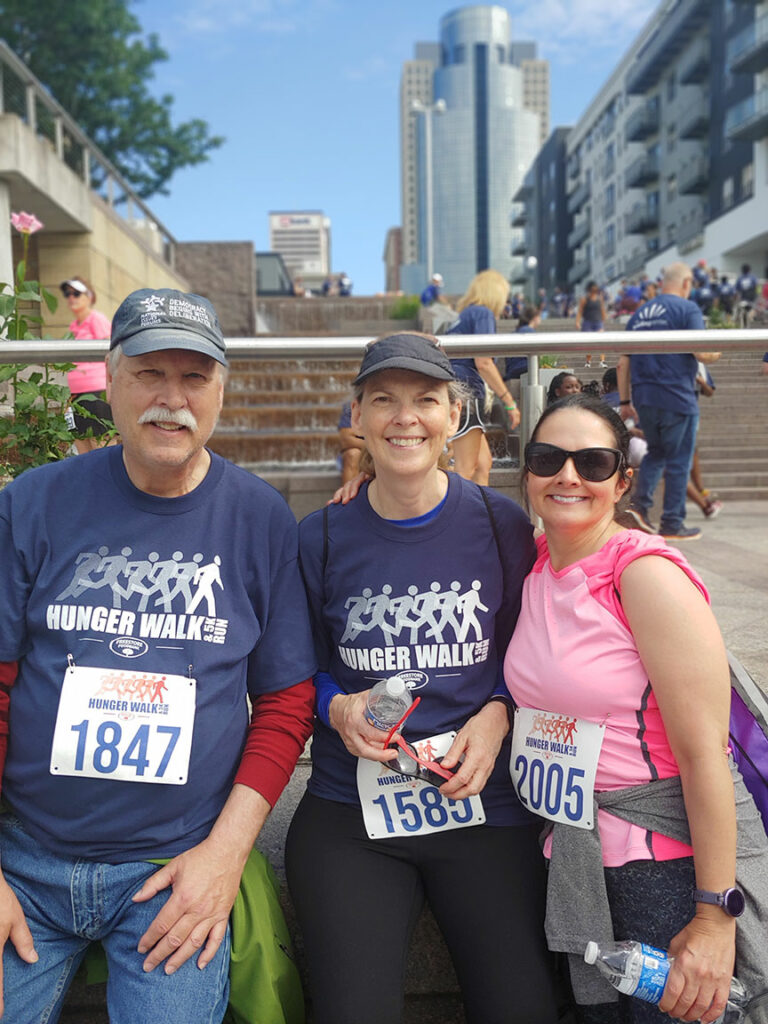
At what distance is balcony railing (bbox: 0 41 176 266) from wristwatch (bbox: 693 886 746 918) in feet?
48.8

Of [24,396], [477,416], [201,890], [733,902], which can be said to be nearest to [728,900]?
[733,902]

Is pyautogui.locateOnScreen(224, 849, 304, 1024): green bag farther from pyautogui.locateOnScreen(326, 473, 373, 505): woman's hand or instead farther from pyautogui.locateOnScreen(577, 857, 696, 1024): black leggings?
pyautogui.locateOnScreen(326, 473, 373, 505): woman's hand

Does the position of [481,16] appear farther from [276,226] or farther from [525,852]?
[525,852]

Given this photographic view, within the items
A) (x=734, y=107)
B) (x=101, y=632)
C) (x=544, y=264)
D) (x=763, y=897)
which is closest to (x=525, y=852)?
(x=763, y=897)

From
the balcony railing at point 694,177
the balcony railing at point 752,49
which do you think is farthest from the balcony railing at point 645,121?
the balcony railing at point 752,49

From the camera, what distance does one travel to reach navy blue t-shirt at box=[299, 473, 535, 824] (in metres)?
2.14

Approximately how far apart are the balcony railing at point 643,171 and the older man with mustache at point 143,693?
61031mm

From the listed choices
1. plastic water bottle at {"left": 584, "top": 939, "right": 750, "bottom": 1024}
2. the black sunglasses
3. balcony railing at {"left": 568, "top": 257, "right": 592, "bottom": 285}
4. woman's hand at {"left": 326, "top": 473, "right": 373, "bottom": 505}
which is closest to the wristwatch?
plastic water bottle at {"left": 584, "top": 939, "right": 750, "bottom": 1024}

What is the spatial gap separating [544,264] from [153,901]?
90103 millimetres

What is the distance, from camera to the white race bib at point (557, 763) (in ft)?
6.34

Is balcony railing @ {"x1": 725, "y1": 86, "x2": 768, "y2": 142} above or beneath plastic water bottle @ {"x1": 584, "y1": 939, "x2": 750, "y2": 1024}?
above

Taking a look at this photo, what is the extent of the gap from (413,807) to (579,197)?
264 feet

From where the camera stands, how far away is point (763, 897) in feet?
6.08

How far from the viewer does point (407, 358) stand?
212 centimetres
